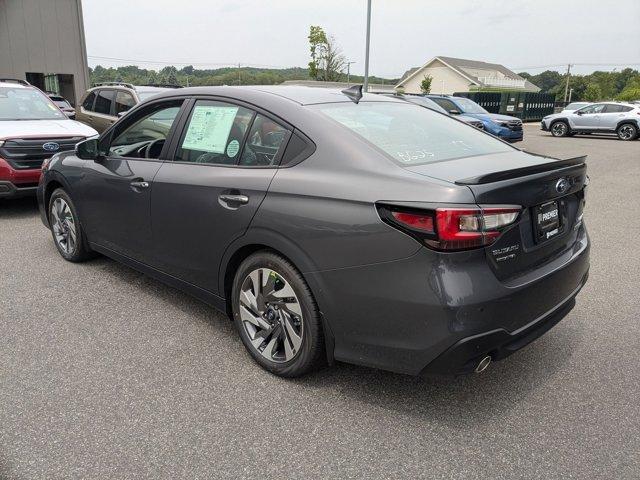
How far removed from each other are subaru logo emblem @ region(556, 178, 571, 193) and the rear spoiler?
7cm

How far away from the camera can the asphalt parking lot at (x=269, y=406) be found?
236 cm

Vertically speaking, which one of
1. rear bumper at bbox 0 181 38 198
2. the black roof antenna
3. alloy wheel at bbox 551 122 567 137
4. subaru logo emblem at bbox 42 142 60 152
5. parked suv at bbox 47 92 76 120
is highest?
the black roof antenna

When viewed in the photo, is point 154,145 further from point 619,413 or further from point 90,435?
point 619,413

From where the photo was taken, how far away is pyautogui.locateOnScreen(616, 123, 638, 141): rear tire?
22.1 m

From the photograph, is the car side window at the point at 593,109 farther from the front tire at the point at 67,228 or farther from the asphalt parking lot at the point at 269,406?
the front tire at the point at 67,228

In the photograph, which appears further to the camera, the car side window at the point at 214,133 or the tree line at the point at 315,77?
the tree line at the point at 315,77

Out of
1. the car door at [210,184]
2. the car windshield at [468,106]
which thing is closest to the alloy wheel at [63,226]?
the car door at [210,184]

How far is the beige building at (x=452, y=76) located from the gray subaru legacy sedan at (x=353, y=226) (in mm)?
70011

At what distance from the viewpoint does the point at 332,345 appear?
275cm

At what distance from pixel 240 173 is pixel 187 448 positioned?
150cm

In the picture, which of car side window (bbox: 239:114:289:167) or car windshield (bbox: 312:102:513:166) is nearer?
car windshield (bbox: 312:102:513:166)

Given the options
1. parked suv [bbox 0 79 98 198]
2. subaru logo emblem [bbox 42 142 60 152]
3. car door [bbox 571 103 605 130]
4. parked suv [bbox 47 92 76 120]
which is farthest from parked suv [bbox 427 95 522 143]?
subaru logo emblem [bbox 42 142 60 152]

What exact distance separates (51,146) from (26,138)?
303mm

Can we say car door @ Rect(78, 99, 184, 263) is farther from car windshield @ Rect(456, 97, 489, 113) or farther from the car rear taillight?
car windshield @ Rect(456, 97, 489, 113)
